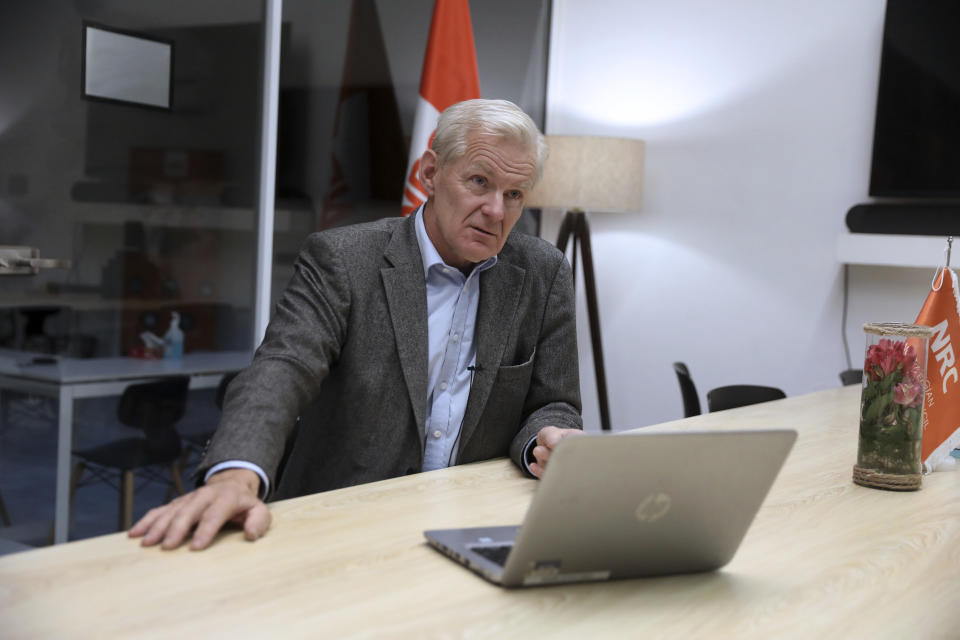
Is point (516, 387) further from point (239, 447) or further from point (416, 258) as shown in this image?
point (239, 447)

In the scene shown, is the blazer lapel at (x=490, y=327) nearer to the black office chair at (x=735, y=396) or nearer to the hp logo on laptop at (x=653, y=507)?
the hp logo on laptop at (x=653, y=507)

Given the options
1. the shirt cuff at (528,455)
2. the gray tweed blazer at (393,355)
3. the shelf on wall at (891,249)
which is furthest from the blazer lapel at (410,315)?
the shelf on wall at (891,249)

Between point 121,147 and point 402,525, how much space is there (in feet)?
8.15

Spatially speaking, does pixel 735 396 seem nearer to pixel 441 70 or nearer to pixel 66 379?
pixel 441 70

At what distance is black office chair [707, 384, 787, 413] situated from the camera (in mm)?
3100

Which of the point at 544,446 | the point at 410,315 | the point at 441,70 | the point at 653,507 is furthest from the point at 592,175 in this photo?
the point at 653,507

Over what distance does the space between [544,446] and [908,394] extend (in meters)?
0.63

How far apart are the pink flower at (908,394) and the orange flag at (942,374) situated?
314 millimetres

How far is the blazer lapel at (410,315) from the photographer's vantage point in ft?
6.04

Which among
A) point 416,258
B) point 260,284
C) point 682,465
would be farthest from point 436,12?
point 682,465

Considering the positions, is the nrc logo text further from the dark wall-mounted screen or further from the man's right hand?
the dark wall-mounted screen

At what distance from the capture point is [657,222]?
190 inches

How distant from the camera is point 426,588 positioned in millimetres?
1078

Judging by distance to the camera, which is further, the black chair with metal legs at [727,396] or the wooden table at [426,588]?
the black chair with metal legs at [727,396]
